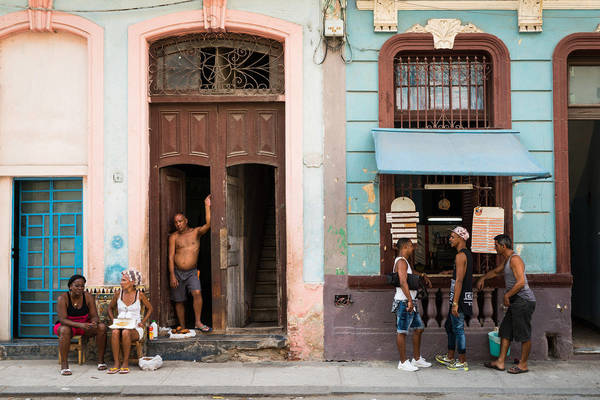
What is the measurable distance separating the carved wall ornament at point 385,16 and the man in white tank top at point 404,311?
3.01 metres

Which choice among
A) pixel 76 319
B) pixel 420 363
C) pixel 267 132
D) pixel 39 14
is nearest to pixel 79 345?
pixel 76 319

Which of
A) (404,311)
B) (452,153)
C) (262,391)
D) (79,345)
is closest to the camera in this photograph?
(262,391)

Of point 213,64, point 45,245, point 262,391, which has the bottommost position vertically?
point 262,391

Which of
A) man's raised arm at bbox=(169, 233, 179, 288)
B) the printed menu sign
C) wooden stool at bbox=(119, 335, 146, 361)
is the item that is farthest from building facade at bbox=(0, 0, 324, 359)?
the printed menu sign

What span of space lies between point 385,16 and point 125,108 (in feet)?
12.7

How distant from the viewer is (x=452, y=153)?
316 inches

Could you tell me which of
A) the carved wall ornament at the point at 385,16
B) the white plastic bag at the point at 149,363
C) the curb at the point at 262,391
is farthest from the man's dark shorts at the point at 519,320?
the white plastic bag at the point at 149,363

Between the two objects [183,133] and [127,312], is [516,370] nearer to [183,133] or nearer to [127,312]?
[127,312]

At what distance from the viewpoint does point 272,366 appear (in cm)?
823

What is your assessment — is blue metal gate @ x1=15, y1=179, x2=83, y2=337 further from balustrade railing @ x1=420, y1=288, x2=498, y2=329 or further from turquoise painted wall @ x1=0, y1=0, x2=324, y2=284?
balustrade railing @ x1=420, y1=288, x2=498, y2=329

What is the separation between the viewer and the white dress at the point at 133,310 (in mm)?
8094

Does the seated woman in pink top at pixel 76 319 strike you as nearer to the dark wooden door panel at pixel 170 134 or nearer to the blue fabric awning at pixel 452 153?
the dark wooden door panel at pixel 170 134

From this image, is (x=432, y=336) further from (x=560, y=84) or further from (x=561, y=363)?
(x=560, y=84)

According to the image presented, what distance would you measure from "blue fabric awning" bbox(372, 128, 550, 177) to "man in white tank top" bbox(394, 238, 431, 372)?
1.02 metres
